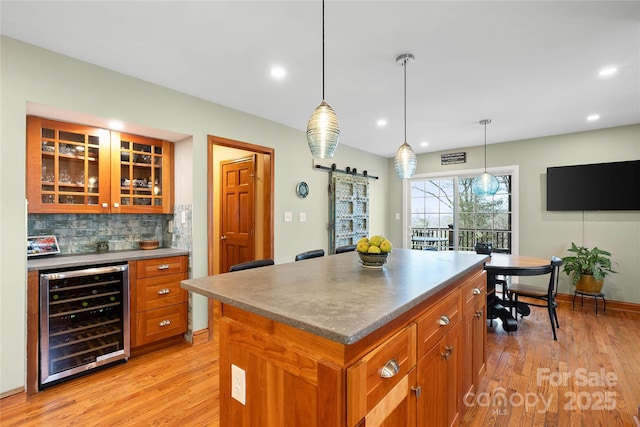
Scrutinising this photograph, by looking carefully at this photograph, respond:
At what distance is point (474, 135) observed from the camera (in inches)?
179

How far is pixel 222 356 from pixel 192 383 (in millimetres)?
1275

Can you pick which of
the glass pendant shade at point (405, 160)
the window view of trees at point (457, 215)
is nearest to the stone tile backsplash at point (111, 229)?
the glass pendant shade at point (405, 160)

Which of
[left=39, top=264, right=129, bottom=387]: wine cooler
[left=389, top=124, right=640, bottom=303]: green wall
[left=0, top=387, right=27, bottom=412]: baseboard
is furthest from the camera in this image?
[left=389, top=124, right=640, bottom=303]: green wall

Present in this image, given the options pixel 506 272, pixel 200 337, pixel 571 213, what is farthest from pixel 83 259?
pixel 571 213

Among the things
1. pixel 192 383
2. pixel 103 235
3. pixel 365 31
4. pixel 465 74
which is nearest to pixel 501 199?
pixel 465 74

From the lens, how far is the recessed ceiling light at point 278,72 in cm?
251

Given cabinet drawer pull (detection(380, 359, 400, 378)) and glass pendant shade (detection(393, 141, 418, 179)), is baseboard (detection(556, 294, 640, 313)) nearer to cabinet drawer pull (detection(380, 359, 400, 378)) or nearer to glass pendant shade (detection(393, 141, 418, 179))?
glass pendant shade (detection(393, 141, 418, 179))

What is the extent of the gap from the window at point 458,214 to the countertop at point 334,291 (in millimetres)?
3507

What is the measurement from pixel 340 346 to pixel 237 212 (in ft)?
12.0

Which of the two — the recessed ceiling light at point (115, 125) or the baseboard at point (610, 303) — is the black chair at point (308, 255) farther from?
the baseboard at point (610, 303)

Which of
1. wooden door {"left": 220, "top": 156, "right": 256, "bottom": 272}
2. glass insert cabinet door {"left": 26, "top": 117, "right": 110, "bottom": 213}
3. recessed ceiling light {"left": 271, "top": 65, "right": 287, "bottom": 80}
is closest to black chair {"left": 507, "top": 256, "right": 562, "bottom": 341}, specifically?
recessed ceiling light {"left": 271, "top": 65, "right": 287, "bottom": 80}

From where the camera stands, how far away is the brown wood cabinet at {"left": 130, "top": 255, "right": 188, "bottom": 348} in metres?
2.68

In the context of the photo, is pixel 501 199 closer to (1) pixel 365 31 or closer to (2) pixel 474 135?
(2) pixel 474 135

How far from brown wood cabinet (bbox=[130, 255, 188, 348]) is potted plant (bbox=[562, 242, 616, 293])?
4.88m
